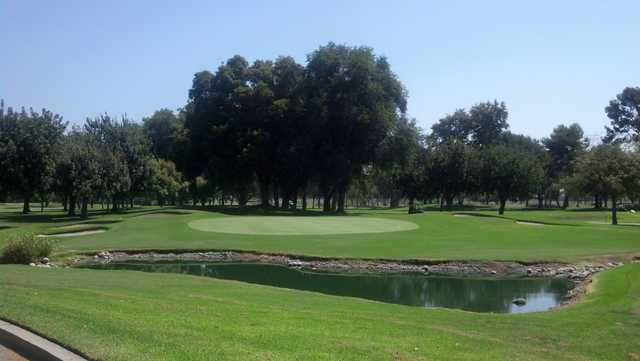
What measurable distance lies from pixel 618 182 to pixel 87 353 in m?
56.7


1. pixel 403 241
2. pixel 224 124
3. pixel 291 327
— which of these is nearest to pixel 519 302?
pixel 291 327

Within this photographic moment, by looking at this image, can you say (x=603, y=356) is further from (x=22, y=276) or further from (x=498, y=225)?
(x=498, y=225)

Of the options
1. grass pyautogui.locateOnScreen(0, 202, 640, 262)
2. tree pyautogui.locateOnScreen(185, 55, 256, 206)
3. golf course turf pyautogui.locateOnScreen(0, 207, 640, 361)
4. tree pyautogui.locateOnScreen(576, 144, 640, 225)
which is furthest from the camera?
tree pyautogui.locateOnScreen(185, 55, 256, 206)

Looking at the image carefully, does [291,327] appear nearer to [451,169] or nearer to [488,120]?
[451,169]

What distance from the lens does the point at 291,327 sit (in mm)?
11062

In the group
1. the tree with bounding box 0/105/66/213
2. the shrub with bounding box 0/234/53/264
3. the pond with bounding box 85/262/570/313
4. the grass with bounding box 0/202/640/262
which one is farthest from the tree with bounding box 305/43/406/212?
the shrub with bounding box 0/234/53/264

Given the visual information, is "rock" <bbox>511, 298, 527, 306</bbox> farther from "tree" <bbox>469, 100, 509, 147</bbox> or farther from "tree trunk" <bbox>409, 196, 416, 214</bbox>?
"tree" <bbox>469, 100, 509, 147</bbox>

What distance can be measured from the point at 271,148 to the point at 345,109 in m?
10.2

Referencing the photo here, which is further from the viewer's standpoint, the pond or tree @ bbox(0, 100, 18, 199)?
tree @ bbox(0, 100, 18, 199)

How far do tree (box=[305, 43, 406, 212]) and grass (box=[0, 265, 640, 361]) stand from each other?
50193 millimetres

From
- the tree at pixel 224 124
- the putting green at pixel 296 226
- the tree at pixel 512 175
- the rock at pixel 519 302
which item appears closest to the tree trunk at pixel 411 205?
the tree at pixel 512 175

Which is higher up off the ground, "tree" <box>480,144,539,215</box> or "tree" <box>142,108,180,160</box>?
"tree" <box>142,108,180,160</box>

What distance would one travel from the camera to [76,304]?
1223 cm

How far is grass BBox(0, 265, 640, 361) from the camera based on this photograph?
8867mm
